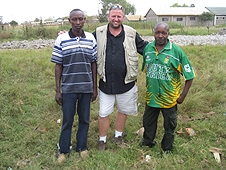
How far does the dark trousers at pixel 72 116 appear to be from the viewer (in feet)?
10.2

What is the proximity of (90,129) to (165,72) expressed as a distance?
5.74ft

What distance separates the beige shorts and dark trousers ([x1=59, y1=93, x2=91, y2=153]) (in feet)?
0.78

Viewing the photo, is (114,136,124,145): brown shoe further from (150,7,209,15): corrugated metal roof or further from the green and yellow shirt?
(150,7,209,15): corrugated metal roof

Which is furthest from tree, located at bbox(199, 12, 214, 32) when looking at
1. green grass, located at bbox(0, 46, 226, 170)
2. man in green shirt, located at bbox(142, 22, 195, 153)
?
man in green shirt, located at bbox(142, 22, 195, 153)

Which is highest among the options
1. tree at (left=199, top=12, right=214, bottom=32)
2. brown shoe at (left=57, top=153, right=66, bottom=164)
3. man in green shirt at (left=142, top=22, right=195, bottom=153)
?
tree at (left=199, top=12, right=214, bottom=32)

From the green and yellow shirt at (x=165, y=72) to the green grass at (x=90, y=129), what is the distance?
29.0 inches

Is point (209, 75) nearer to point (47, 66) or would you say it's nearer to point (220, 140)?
point (220, 140)

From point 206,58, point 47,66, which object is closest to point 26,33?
point 47,66

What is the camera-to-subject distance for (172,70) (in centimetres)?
300

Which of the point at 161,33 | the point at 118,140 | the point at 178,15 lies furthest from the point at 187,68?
the point at 178,15

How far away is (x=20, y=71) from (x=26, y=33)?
9.63 m

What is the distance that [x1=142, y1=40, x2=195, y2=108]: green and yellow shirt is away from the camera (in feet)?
9.68

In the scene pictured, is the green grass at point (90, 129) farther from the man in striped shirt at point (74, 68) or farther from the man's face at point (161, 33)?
the man's face at point (161, 33)

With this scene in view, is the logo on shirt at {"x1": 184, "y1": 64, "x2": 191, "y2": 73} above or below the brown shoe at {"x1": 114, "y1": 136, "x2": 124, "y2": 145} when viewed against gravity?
above
